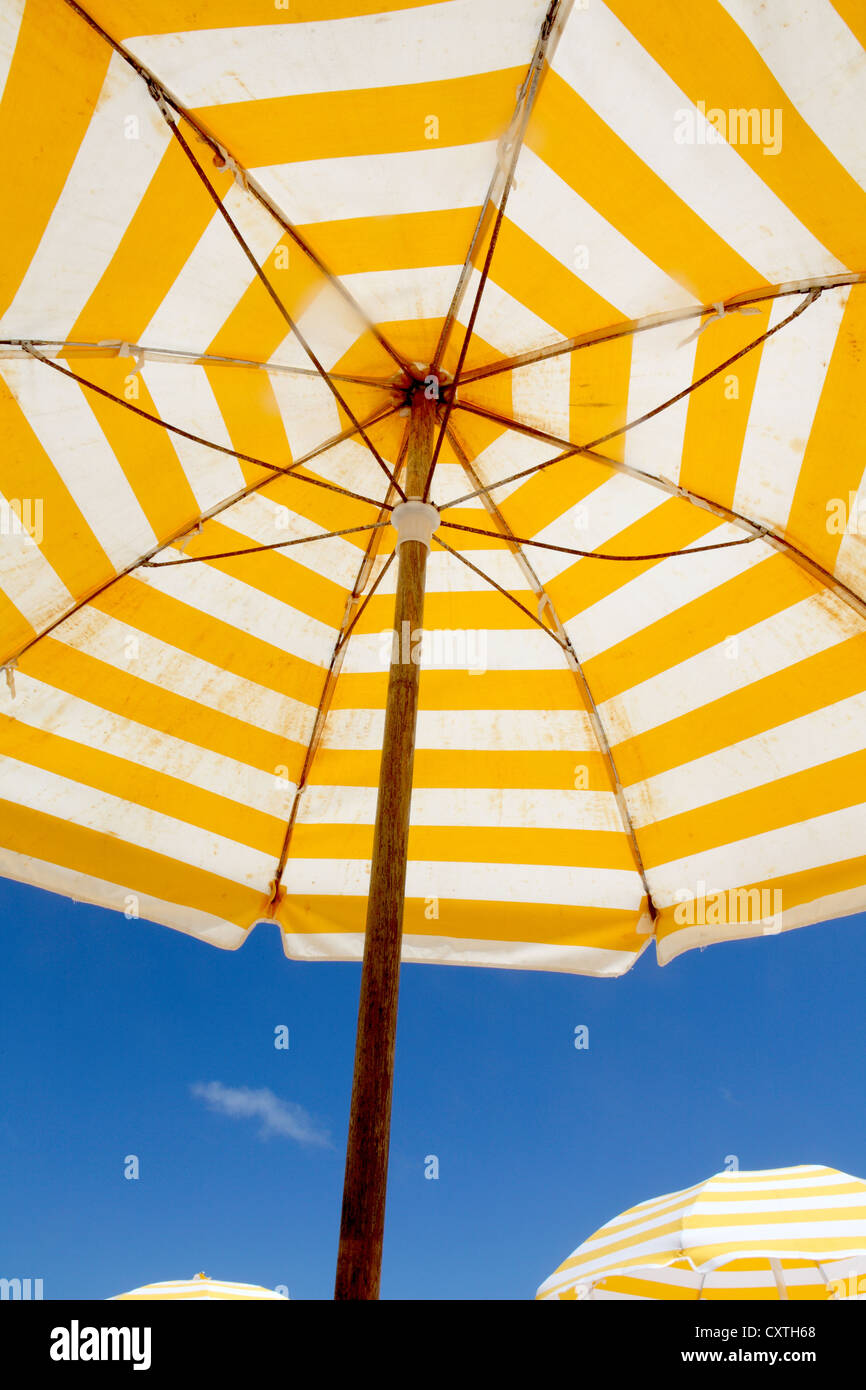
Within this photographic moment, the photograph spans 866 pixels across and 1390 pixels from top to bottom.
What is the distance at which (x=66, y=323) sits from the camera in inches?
99.2

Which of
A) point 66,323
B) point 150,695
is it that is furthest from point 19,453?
point 150,695

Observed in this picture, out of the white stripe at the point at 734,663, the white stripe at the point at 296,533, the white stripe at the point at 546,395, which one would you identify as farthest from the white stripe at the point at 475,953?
the white stripe at the point at 546,395

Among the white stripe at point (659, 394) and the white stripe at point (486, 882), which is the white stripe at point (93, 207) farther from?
the white stripe at point (486, 882)

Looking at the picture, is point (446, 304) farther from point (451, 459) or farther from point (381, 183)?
point (451, 459)

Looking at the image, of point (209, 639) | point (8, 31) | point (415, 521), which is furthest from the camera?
point (209, 639)

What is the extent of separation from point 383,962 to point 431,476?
148 cm

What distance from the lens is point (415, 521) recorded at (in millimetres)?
2607

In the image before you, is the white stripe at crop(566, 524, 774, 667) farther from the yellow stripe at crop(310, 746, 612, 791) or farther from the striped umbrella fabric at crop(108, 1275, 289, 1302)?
the striped umbrella fabric at crop(108, 1275, 289, 1302)

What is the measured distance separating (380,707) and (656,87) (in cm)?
220

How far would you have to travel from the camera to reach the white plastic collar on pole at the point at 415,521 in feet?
8.55

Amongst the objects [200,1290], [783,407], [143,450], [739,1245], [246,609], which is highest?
[143,450]

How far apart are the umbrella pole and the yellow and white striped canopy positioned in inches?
23.4

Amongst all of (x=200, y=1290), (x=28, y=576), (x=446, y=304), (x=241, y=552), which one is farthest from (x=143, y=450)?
(x=200, y=1290)
